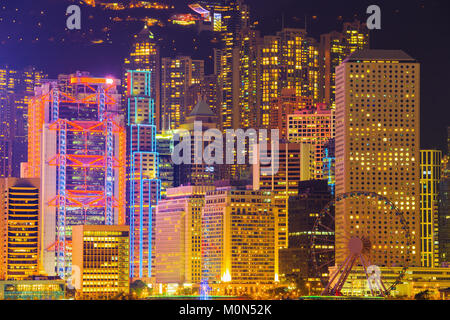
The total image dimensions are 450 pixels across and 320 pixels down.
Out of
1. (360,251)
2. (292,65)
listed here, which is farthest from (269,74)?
(360,251)

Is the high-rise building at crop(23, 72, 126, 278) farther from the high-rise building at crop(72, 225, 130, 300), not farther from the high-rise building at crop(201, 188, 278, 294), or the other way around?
the high-rise building at crop(201, 188, 278, 294)

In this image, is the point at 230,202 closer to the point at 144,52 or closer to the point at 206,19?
the point at 206,19

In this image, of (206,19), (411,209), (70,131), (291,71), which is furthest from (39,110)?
(411,209)

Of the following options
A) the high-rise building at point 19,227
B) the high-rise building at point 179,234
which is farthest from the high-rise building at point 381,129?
the high-rise building at point 19,227

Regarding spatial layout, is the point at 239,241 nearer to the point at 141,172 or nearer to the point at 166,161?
the point at 141,172

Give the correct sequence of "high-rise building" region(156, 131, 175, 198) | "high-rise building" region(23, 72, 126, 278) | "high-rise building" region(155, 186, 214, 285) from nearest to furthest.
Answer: "high-rise building" region(155, 186, 214, 285) → "high-rise building" region(23, 72, 126, 278) → "high-rise building" region(156, 131, 175, 198)

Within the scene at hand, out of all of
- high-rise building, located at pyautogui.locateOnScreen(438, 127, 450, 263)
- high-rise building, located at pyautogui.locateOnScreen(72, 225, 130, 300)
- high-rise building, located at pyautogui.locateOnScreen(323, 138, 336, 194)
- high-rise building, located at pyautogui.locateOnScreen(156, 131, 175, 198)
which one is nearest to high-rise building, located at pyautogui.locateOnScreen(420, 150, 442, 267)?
high-rise building, located at pyautogui.locateOnScreen(438, 127, 450, 263)
